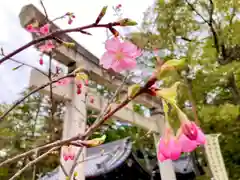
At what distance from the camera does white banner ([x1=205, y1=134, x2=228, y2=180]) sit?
92.4 inches

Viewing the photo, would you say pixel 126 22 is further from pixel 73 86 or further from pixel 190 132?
pixel 73 86

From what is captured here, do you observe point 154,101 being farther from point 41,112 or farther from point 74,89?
point 41,112

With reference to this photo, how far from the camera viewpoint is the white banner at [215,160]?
2.35 meters

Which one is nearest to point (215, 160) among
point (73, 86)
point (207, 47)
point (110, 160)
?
point (110, 160)

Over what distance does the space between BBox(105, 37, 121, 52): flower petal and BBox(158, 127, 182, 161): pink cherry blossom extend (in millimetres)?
194

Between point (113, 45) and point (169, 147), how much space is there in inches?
8.5

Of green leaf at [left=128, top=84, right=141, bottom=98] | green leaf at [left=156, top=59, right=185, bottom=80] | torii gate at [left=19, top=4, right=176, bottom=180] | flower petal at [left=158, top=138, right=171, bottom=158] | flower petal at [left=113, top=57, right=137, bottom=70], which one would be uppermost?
torii gate at [left=19, top=4, right=176, bottom=180]

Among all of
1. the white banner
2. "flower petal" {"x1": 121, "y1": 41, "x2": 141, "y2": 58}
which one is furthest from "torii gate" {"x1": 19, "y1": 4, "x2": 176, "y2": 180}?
"flower petal" {"x1": 121, "y1": 41, "x2": 141, "y2": 58}

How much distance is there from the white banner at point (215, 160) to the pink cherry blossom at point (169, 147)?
2318 mm

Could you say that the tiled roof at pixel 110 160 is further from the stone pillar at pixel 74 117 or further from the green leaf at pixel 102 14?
the green leaf at pixel 102 14

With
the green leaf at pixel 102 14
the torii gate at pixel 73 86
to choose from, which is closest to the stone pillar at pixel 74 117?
the torii gate at pixel 73 86

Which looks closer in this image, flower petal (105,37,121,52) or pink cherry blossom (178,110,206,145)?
pink cherry blossom (178,110,206,145)

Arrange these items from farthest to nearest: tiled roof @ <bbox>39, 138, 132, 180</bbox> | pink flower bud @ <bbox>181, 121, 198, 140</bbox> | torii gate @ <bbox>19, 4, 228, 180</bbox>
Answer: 1. tiled roof @ <bbox>39, 138, 132, 180</bbox>
2. torii gate @ <bbox>19, 4, 228, 180</bbox>
3. pink flower bud @ <bbox>181, 121, 198, 140</bbox>

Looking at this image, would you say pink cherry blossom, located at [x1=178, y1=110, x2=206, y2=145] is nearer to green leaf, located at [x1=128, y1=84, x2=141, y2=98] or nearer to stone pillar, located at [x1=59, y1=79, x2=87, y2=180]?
green leaf, located at [x1=128, y1=84, x2=141, y2=98]
